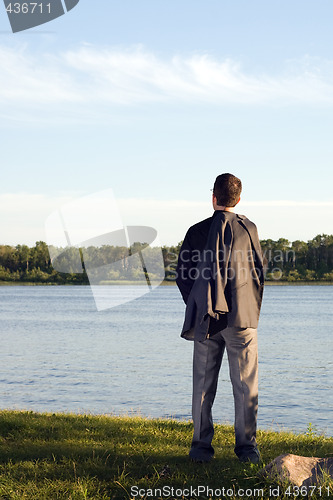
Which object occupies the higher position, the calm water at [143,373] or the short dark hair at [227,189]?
the short dark hair at [227,189]

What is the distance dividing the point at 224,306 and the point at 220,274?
262 millimetres

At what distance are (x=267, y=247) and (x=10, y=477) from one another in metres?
84.1

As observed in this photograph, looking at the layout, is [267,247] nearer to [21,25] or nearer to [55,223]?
[55,223]

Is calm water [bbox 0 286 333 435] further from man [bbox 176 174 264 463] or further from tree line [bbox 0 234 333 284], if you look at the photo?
tree line [bbox 0 234 333 284]

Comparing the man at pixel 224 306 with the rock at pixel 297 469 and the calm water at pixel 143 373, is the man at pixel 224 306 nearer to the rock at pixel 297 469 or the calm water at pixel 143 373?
the rock at pixel 297 469

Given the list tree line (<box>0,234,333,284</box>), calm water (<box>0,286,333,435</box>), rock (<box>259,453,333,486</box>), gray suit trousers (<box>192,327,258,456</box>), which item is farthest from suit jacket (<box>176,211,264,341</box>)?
tree line (<box>0,234,333,284</box>)

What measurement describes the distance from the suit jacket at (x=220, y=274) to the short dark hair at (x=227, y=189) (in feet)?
0.32

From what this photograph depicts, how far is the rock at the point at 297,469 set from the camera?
162 inches

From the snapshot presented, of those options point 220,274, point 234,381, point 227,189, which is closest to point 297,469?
point 234,381

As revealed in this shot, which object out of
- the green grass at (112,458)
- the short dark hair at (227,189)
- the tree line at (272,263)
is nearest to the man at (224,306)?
the short dark hair at (227,189)

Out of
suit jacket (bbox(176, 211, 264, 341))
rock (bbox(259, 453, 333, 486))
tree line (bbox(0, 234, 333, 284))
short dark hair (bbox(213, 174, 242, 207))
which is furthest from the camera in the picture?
tree line (bbox(0, 234, 333, 284))

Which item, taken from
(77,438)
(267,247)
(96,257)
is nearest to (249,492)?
(77,438)

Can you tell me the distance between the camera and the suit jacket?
15.1 ft

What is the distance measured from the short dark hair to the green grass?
2142mm
